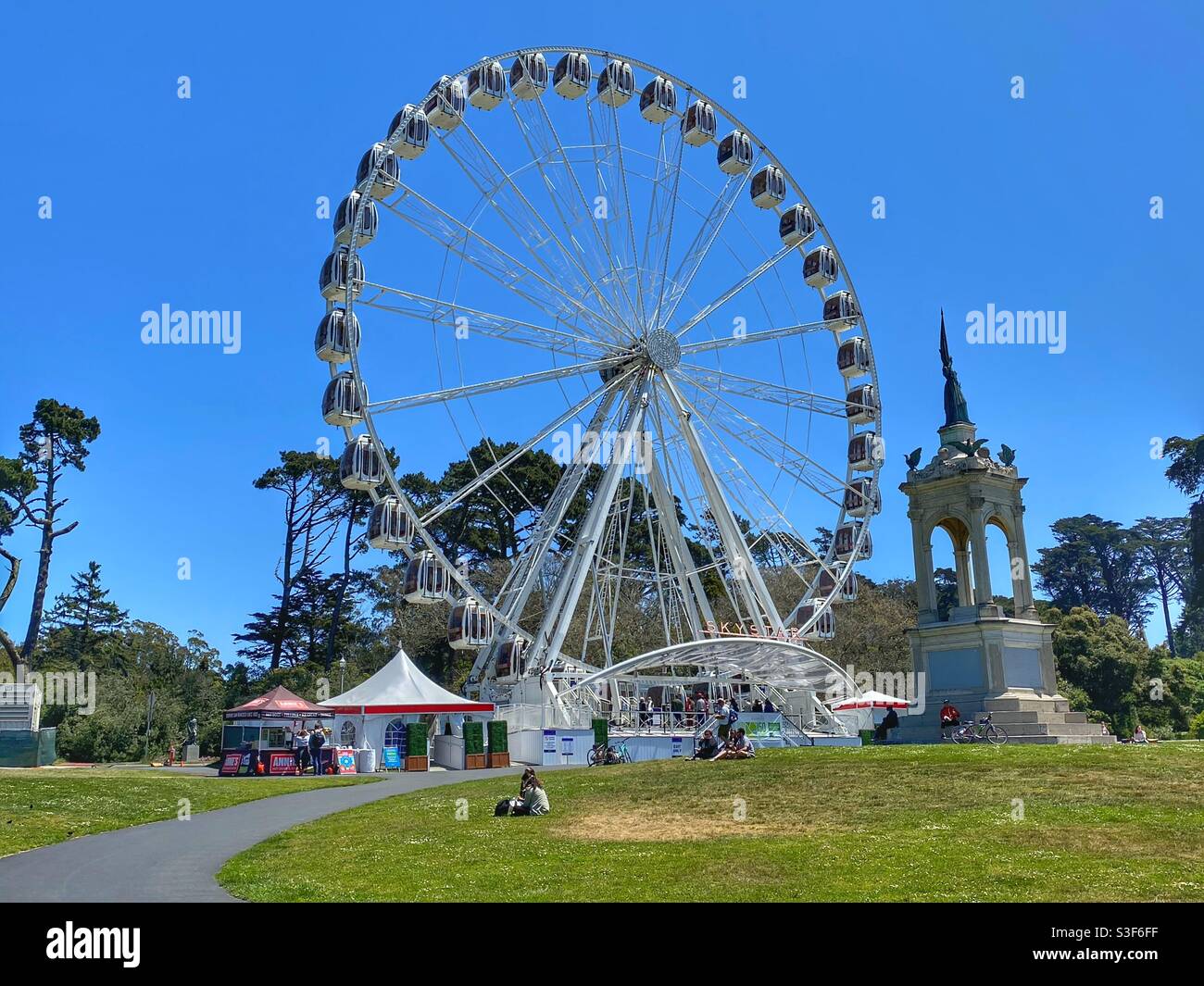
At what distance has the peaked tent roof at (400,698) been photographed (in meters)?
38.6

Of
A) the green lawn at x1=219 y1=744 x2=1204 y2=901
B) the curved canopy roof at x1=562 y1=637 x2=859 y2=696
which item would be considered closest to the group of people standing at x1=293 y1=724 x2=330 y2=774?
the curved canopy roof at x1=562 y1=637 x2=859 y2=696

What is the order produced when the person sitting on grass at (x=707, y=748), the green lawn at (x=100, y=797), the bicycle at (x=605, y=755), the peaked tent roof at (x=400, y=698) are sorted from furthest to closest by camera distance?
the peaked tent roof at (x=400, y=698)
the bicycle at (x=605, y=755)
the person sitting on grass at (x=707, y=748)
the green lawn at (x=100, y=797)

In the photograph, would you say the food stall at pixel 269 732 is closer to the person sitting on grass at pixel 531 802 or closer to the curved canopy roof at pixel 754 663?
the curved canopy roof at pixel 754 663

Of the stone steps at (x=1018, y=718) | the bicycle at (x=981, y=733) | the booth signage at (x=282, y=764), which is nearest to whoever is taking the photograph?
the bicycle at (x=981, y=733)

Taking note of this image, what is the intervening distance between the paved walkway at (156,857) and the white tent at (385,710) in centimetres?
1263

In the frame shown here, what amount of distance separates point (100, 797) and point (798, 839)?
15836 mm

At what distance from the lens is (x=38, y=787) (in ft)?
86.0

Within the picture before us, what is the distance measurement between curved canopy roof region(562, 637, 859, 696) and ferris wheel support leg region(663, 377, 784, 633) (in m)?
1.24

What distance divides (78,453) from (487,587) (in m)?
26.4

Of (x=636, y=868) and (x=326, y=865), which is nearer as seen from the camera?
(x=636, y=868)

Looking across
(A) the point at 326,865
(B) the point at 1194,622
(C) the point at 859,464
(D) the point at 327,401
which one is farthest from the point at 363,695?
(B) the point at 1194,622

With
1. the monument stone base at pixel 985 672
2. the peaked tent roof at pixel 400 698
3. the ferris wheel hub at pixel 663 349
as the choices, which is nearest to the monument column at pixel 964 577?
the monument stone base at pixel 985 672

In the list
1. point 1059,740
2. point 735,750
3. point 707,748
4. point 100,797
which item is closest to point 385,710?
point 707,748
